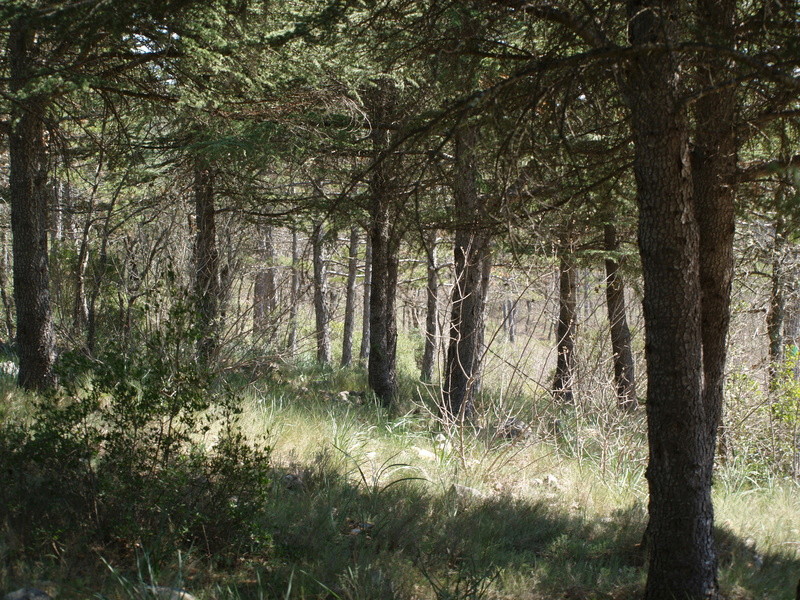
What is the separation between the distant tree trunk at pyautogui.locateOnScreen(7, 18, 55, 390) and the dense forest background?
31 millimetres

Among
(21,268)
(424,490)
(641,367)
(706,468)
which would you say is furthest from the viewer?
(641,367)

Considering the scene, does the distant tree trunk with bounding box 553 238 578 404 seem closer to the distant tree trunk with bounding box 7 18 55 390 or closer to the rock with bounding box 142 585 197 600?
the rock with bounding box 142 585 197 600

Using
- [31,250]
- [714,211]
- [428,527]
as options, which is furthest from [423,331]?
[31,250]

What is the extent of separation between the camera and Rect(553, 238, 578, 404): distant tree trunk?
706 centimetres

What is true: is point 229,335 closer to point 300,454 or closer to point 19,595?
point 300,454

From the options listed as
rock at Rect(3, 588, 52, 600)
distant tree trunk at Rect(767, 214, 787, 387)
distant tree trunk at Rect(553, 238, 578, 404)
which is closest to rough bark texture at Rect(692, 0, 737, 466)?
distant tree trunk at Rect(553, 238, 578, 404)

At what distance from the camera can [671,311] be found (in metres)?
3.80

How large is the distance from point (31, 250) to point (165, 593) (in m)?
5.62

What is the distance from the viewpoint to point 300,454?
673cm

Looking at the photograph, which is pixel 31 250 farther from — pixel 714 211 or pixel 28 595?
pixel 714 211

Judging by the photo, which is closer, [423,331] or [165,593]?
[165,593]

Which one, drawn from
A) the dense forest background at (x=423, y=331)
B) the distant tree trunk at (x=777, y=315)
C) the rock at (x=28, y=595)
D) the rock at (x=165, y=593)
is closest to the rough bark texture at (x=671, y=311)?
the dense forest background at (x=423, y=331)

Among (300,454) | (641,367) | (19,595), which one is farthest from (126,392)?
(641,367)

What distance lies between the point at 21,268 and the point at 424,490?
524cm
